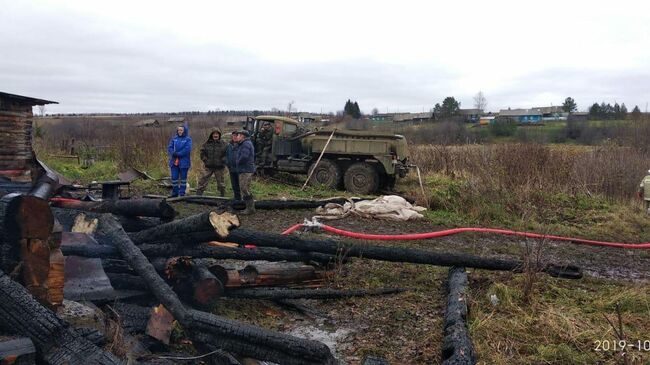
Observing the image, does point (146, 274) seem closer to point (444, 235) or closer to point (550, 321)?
point (550, 321)

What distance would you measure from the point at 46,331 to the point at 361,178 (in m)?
11.4

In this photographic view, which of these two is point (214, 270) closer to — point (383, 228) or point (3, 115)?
point (3, 115)

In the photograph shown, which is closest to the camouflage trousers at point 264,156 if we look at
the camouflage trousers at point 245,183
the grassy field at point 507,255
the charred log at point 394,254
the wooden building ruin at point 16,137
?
the grassy field at point 507,255

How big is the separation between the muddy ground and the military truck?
20.1 ft

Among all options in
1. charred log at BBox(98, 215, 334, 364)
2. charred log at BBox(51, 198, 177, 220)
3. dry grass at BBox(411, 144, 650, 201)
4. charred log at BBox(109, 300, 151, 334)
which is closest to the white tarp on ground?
dry grass at BBox(411, 144, 650, 201)

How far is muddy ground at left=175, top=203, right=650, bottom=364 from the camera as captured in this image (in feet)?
14.6

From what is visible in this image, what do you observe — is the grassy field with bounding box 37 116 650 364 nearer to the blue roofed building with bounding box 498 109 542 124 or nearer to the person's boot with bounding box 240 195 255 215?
the person's boot with bounding box 240 195 255 215

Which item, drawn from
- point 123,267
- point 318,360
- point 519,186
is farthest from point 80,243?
point 519,186

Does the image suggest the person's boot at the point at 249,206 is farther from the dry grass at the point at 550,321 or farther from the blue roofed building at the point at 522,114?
the blue roofed building at the point at 522,114

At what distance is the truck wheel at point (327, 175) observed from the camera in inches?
573

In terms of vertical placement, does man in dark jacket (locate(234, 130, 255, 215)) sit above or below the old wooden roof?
below

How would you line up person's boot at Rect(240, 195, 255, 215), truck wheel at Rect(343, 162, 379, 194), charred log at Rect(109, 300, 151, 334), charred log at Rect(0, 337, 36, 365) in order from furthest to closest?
truck wheel at Rect(343, 162, 379, 194) < person's boot at Rect(240, 195, 255, 215) < charred log at Rect(109, 300, 151, 334) < charred log at Rect(0, 337, 36, 365)

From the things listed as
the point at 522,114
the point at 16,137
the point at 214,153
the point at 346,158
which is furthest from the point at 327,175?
the point at 522,114

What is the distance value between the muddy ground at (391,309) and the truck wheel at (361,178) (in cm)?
593
